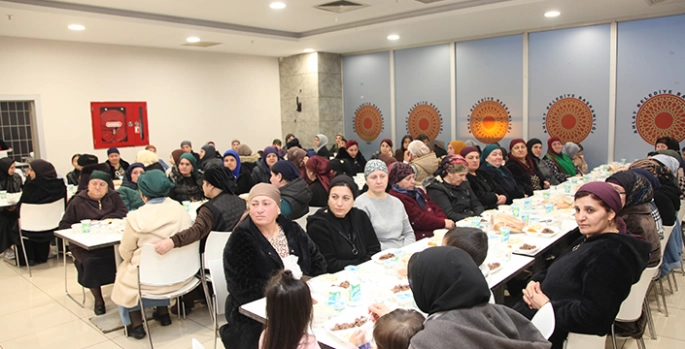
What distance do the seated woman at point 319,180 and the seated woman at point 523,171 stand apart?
2.74 m

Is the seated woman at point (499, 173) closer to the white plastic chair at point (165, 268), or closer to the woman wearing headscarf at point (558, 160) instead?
the woman wearing headscarf at point (558, 160)

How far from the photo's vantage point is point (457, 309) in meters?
1.75

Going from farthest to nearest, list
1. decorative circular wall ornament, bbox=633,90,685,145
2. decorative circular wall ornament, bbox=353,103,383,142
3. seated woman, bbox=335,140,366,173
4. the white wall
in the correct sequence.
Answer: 1. decorative circular wall ornament, bbox=353,103,383,142
2. seated woman, bbox=335,140,366,173
3. the white wall
4. decorative circular wall ornament, bbox=633,90,685,145

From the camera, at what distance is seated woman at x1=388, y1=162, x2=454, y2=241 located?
182 inches

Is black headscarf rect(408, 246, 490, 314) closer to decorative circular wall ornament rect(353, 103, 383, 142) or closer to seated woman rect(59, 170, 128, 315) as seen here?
seated woman rect(59, 170, 128, 315)

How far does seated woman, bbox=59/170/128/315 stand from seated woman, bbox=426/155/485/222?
3.26 m

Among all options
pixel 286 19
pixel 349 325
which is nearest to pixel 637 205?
pixel 349 325

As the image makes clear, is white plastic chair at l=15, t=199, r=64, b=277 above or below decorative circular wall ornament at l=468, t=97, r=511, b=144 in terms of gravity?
below

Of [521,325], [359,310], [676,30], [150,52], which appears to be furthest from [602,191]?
[150,52]

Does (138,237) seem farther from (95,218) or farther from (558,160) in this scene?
(558,160)

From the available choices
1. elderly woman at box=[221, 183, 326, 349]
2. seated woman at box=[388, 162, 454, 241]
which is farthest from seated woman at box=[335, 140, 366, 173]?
elderly woman at box=[221, 183, 326, 349]

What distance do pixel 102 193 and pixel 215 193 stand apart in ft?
5.60

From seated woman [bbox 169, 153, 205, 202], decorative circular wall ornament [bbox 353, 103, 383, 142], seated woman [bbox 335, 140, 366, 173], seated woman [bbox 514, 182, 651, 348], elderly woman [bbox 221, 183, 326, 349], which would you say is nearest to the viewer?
seated woman [bbox 514, 182, 651, 348]

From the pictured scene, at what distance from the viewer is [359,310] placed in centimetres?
265
